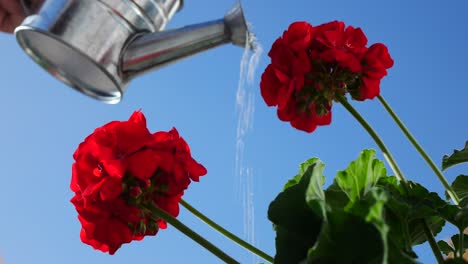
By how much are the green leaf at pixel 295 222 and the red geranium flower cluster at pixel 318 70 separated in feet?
0.53

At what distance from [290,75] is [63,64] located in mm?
290

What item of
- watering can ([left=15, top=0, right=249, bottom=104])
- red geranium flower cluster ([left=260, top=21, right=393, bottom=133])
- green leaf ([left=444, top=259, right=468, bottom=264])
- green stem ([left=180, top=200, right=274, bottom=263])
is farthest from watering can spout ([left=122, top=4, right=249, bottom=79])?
green leaf ([left=444, top=259, right=468, bottom=264])

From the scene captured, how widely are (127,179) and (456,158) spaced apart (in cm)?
29

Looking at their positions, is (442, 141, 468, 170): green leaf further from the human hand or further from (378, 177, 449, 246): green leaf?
the human hand

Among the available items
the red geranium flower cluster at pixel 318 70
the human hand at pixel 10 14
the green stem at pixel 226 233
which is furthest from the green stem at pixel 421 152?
the human hand at pixel 10 14

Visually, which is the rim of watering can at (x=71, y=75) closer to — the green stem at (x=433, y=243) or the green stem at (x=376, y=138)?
the green stem at (x=376, y=138)

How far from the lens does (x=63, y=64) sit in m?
0.69

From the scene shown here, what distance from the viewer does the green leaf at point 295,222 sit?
13.9 inches

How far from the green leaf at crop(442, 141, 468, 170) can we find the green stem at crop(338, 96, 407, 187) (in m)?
0.09

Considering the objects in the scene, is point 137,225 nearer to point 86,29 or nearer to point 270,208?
point 270,208

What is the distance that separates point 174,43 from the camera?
0.68 meters

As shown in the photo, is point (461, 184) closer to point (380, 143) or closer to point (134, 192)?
point (380, 143)

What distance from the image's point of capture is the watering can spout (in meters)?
0.66

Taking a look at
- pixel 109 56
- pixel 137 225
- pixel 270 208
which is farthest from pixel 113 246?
pixel 109 56
